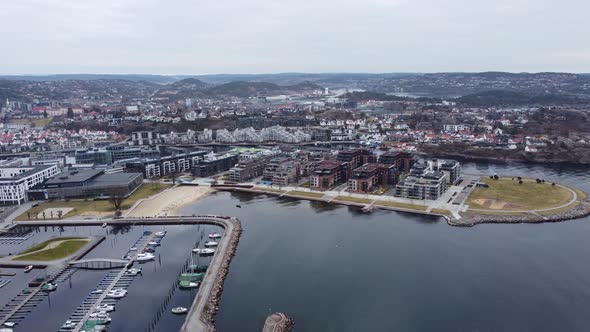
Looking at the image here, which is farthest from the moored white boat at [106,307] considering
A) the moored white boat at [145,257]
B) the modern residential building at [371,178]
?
the modern residential building at [371,178]

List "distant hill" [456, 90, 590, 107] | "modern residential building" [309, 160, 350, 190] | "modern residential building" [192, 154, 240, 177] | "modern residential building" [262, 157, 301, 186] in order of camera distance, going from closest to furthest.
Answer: "modern residential building" [309, 160, 350, 190] → "modern residential building" [262, 157, 301, 186] → "modern residential building" [192, 154, 240, 177] → "distant hill" [456, 90, 590, 107]

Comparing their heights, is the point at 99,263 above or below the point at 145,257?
below

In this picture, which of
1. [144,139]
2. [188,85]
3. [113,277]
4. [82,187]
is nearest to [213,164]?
[82,187]

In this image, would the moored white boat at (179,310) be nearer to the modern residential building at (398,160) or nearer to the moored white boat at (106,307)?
the moored white boat at (106,307)

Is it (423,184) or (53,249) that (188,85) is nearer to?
(423,184)

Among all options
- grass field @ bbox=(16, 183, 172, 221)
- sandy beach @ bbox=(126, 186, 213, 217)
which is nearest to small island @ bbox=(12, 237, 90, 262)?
sandy beach @ bbox=(126, 186, 213, 217)

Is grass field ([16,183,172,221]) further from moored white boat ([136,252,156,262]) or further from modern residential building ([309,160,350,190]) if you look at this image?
modern residential building ([309,160,350,190])

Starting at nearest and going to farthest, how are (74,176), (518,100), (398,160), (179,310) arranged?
1. (179,310)
2. (74,176)
3. (398,160)
4. (518,100)
